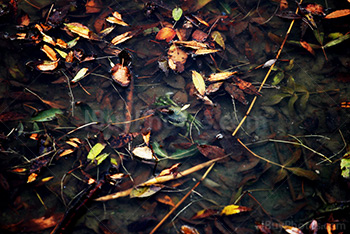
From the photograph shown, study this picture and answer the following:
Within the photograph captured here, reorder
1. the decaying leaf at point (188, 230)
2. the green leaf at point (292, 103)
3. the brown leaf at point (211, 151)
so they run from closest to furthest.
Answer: the decaying leaf at point (188, 230)
the brown leaf at point (211, 151)
the green leaf at point (292, 103)

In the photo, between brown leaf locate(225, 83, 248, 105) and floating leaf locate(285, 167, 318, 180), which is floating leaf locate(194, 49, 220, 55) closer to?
brown leaf locate(225, 83, 248, 105)

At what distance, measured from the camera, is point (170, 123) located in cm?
187

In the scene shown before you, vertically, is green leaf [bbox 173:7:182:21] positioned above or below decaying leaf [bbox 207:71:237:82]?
above

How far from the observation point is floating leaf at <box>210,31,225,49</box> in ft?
7.02

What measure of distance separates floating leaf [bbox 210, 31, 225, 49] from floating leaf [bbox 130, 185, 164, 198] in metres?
1.45

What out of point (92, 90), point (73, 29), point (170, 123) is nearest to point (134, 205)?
point (170, 123)

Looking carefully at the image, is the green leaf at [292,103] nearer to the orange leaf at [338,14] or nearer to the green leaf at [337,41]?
the green leaf at [337,41]

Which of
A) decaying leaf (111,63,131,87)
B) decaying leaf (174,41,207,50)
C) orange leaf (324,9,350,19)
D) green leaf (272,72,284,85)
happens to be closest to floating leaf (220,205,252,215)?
green leaf (272,72,284,85)

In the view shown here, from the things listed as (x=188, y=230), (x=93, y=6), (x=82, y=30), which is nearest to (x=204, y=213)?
(x=188, y=230)

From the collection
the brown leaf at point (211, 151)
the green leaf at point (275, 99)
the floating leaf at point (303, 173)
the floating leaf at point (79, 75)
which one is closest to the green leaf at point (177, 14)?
the floating leaf at point (79, 75)

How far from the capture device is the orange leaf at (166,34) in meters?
2.13

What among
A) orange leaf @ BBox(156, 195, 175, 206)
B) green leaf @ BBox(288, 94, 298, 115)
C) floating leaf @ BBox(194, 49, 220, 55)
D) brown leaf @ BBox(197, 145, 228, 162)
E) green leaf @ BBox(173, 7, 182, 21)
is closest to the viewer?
orange leaf @ BBox(156, 195, 175, 206)

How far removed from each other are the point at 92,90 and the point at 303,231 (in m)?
2.03

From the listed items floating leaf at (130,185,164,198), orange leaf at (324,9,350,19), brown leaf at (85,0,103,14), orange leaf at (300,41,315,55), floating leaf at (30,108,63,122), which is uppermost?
brown leaf at (85,0,103,14)
